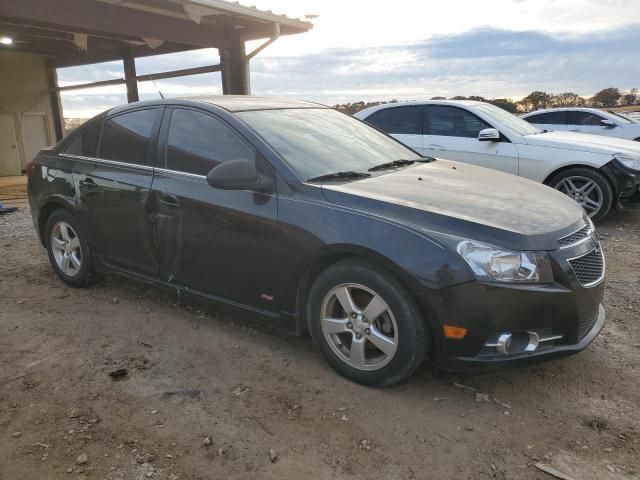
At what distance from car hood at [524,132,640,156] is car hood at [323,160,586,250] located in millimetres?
3761

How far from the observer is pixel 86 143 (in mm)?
4426

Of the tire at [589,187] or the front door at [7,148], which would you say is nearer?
the tire at [589,187]

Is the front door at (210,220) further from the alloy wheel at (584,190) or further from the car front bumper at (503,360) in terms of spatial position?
the alloy wheel at (584,190)

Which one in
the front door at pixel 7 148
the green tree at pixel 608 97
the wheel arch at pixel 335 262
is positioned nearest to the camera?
the wheel arch at pixel 335 262

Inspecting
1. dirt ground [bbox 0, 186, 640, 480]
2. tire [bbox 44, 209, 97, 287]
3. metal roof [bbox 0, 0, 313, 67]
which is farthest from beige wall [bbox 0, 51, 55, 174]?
dirt ground [bbox 0, 186, 640, 480]

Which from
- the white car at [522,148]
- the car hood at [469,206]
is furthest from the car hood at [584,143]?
the car hood at [469,206]

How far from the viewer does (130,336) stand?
3744 millimetres

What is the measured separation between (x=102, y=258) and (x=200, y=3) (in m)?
5.45

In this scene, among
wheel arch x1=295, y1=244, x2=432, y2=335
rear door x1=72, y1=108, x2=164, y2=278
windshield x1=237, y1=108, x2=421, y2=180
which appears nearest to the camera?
wheel arch x1=295, y1=244, x2=432, y2=335

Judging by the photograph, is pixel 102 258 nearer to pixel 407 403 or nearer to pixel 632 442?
pixel 407 403

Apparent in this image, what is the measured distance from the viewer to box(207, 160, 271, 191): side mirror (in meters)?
3.09

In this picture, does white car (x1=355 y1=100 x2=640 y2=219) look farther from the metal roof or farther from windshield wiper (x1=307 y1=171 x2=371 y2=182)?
windshield wiper (x1=307 y1=171 x2=371 y2=182)

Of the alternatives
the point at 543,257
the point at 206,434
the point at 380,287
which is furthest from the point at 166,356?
the point at 543,257

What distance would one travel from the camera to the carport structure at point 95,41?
8.24 meters
